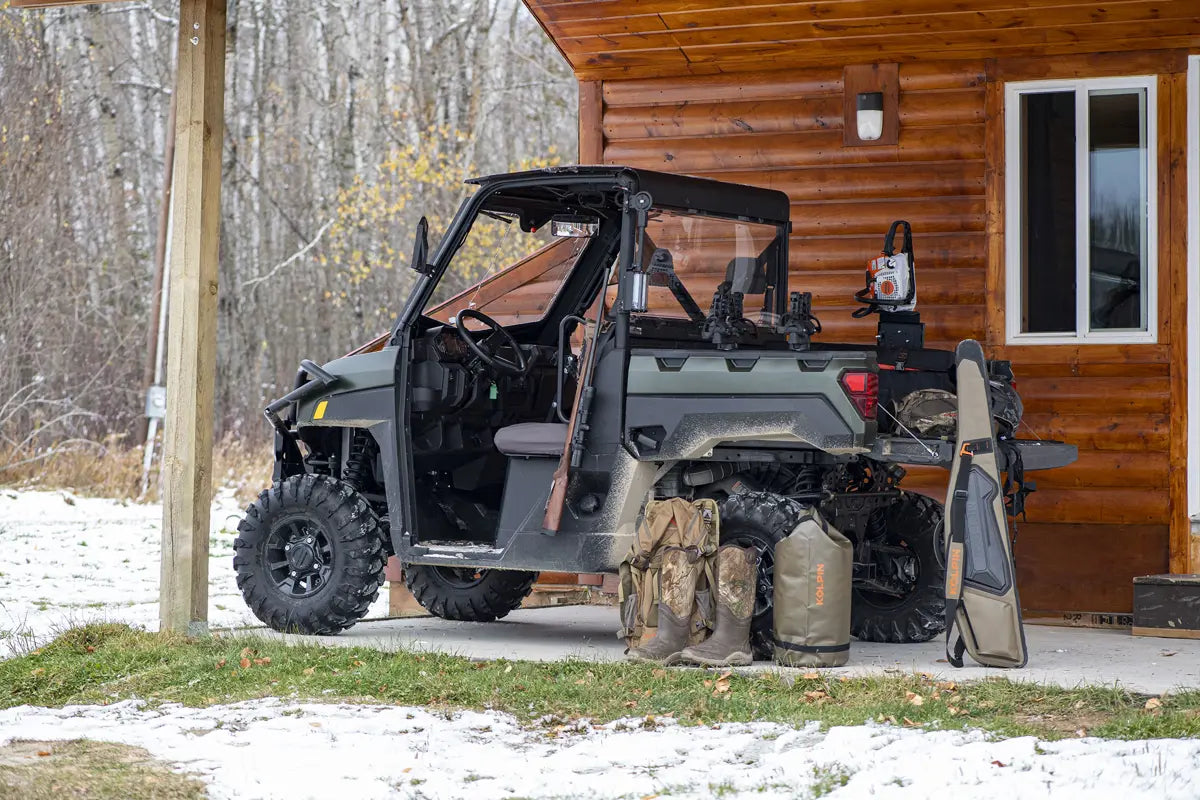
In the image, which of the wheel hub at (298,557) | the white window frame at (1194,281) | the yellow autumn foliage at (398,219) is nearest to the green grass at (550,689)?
the wheel hub at (298,557)

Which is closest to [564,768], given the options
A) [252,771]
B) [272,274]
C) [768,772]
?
[768,772]

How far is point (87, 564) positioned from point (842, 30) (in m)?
6.53

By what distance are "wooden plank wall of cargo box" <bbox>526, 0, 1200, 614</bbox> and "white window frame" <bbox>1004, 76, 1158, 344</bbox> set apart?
0.04 feet

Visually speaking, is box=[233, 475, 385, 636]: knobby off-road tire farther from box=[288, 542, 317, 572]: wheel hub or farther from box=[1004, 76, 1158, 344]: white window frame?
box=[1004, 76, 1158, 344]: white window frame

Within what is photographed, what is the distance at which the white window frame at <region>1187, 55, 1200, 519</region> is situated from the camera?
838 centimetres

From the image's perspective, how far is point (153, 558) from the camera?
11891 mm

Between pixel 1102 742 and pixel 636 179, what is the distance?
328 cm

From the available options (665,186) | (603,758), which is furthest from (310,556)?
(603,758)

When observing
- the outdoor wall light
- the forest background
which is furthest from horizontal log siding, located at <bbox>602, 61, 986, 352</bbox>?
the forest background

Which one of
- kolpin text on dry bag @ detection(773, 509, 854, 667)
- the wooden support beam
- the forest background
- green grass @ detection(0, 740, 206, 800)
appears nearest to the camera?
green grass @ detection(0, 740, 206, 800)

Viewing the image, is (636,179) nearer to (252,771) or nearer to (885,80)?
(885,80)

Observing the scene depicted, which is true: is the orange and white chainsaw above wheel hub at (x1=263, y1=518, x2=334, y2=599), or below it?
above

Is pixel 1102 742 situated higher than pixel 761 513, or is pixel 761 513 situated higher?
pixel 761 513

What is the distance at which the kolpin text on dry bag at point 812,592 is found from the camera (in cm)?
638
